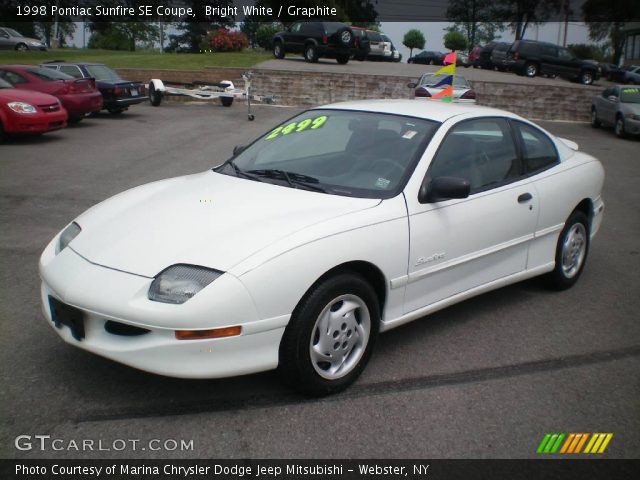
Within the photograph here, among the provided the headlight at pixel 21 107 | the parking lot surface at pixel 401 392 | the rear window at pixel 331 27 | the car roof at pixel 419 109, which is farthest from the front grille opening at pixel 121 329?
the rear window at pixel 331 27

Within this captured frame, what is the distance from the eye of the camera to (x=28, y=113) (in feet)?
41.6

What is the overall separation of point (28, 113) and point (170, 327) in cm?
1130

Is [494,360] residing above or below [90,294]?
below

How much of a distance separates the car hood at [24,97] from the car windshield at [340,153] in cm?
983

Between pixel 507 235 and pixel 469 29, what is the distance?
Answer: 82.9 metres

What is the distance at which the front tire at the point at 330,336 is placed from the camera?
326 cm

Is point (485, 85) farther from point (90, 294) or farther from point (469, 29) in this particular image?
point (469, 29)

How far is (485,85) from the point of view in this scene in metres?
22.9

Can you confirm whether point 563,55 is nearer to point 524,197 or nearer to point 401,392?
point 524,197

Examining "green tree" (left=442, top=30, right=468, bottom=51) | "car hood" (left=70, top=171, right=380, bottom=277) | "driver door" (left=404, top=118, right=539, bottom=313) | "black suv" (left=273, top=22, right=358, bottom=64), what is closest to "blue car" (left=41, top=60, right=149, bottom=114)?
"black suv" (left=273, top=22, right=358, bottom=64)

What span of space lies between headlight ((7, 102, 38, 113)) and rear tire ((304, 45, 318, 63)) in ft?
56.9

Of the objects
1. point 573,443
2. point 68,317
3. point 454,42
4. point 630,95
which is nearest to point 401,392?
point 573,443
